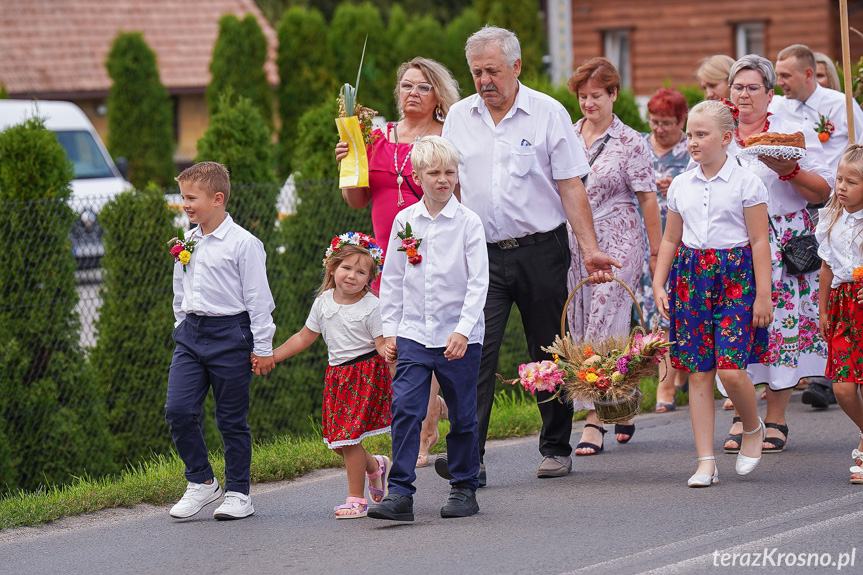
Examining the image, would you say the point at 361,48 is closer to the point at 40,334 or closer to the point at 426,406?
the point at 40,334

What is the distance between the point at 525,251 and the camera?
608 cm

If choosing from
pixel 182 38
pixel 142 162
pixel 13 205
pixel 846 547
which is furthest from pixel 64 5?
pixel 846 547

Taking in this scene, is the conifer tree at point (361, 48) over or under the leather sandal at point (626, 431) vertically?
over

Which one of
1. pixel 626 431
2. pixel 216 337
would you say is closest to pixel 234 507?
pixel 216 337

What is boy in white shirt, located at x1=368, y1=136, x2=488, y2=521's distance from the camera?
17.7 feet

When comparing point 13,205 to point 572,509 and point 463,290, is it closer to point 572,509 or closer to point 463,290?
point 463,290

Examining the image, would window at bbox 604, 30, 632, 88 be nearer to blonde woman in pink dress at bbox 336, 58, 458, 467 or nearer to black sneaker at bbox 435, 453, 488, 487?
blonde woman in pink dress at bbox 336, 58, 458, 467

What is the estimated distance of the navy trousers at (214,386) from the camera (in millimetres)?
5695

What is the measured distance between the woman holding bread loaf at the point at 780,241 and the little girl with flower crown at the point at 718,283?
709 millimetres

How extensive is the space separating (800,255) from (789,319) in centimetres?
39

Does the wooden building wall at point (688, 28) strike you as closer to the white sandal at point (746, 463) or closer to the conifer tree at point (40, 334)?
the conifer tree at point (40, 334)

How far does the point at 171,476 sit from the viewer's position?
6.67m

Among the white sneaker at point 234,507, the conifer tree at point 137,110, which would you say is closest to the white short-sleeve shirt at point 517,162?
the white sneaker at point 234,507

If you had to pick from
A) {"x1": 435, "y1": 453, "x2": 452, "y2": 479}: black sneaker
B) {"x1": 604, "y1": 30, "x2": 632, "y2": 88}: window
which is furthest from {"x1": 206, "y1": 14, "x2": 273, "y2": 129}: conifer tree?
{"x1": 435, "y1": 453, "x2": 452, "y2": 479}: black sneaker
